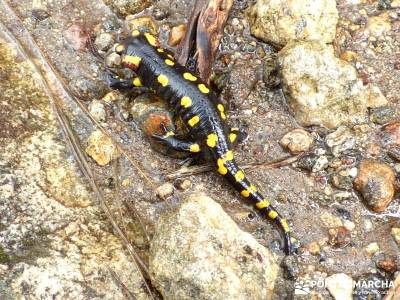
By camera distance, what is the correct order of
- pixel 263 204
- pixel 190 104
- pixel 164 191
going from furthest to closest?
1. pixel 190 104
2. pixel 164 191
3. pixel 263 204

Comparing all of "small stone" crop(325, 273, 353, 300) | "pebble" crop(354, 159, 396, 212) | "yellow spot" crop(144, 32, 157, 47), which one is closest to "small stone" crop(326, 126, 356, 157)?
"pebble" crop(354, 159, 396, 212)

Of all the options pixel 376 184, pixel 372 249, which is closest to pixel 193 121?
pixel 376 184

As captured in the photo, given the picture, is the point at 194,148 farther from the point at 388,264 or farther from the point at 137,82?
the point at 388,264

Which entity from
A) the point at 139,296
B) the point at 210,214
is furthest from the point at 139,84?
the point at 139,296

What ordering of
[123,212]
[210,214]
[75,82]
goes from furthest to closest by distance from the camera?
[75,82] < [123,212] < [210,214]

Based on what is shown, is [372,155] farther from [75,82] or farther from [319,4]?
[75,82]

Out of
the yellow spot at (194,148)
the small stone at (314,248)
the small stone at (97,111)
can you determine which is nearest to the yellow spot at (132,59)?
the small stone at (97,111)
